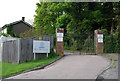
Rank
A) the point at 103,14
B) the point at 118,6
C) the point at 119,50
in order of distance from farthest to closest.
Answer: the point at 103,14 → the point at 118,6 → the point at 119,50

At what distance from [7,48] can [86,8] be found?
16.1m

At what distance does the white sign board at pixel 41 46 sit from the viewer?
1508 centimetres

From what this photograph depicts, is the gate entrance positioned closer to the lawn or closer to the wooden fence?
the wooden fence

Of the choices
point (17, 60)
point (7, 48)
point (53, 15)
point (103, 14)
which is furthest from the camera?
point (53, 15)

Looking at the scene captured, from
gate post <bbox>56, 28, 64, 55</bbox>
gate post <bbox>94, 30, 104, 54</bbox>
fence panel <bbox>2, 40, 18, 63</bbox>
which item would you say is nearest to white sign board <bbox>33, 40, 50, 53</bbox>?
fence panel <bbox>2, 40, 18, 63</bbox>

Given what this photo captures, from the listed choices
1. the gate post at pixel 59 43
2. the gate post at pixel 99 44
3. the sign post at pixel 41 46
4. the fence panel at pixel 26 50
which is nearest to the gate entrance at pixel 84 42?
the gate post at pixel 99 44

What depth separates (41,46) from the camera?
1534cm

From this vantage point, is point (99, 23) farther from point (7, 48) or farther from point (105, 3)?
point (7, 48)

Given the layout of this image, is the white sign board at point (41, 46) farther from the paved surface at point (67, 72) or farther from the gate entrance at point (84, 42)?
the gate entrance at point (84, 42)

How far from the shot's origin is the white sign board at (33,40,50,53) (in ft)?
49.5

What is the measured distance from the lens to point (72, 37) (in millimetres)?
20656

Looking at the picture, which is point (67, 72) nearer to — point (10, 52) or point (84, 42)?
point (10, 52)

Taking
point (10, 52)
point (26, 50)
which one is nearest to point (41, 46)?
point (26, 50)

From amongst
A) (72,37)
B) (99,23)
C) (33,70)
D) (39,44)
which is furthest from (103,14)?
(33,70)
